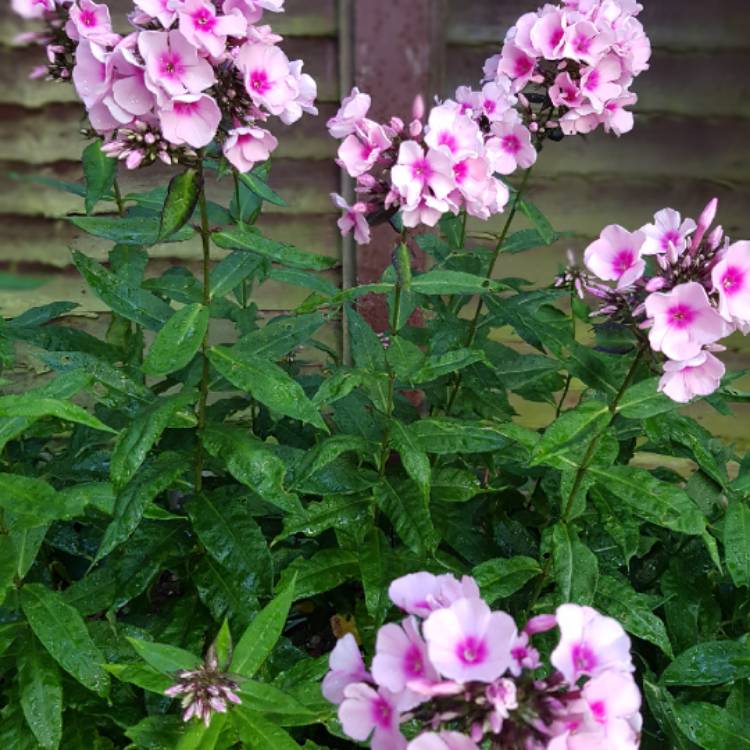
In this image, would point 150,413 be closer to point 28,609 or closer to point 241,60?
point 28,609

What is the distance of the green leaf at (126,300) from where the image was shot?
1429mm

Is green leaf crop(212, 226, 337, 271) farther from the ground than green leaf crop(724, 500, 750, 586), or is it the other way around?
green leaf crop(212, 226, 337, 271)

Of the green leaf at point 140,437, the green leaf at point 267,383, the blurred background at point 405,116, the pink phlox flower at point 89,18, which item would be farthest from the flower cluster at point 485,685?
the blurred background at point 405,116

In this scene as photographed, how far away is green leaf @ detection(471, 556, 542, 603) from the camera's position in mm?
1365

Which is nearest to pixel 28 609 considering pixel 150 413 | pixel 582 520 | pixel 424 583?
pixel 150 413

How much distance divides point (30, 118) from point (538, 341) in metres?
1.74

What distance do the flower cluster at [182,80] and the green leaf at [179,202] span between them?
0.04 m

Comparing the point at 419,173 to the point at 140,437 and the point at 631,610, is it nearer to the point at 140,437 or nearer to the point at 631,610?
the point at 140,437

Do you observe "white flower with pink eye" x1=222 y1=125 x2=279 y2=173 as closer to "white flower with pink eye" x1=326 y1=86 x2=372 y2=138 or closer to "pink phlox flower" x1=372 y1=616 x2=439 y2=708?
"white flower with pink eye" x1=326 y1=86 x2=372 y2=138

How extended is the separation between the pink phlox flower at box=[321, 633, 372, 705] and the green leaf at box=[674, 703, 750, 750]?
30.2 inches

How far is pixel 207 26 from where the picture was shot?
3.57ft

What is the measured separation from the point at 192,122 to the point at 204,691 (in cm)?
77

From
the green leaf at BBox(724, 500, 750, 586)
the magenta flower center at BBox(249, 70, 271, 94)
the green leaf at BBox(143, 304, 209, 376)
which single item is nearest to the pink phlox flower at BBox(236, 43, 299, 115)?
the magenta flower center at BBox(249, 70, 271, 94)

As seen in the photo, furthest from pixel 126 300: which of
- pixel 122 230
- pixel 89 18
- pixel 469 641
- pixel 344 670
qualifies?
pixel 469 641
